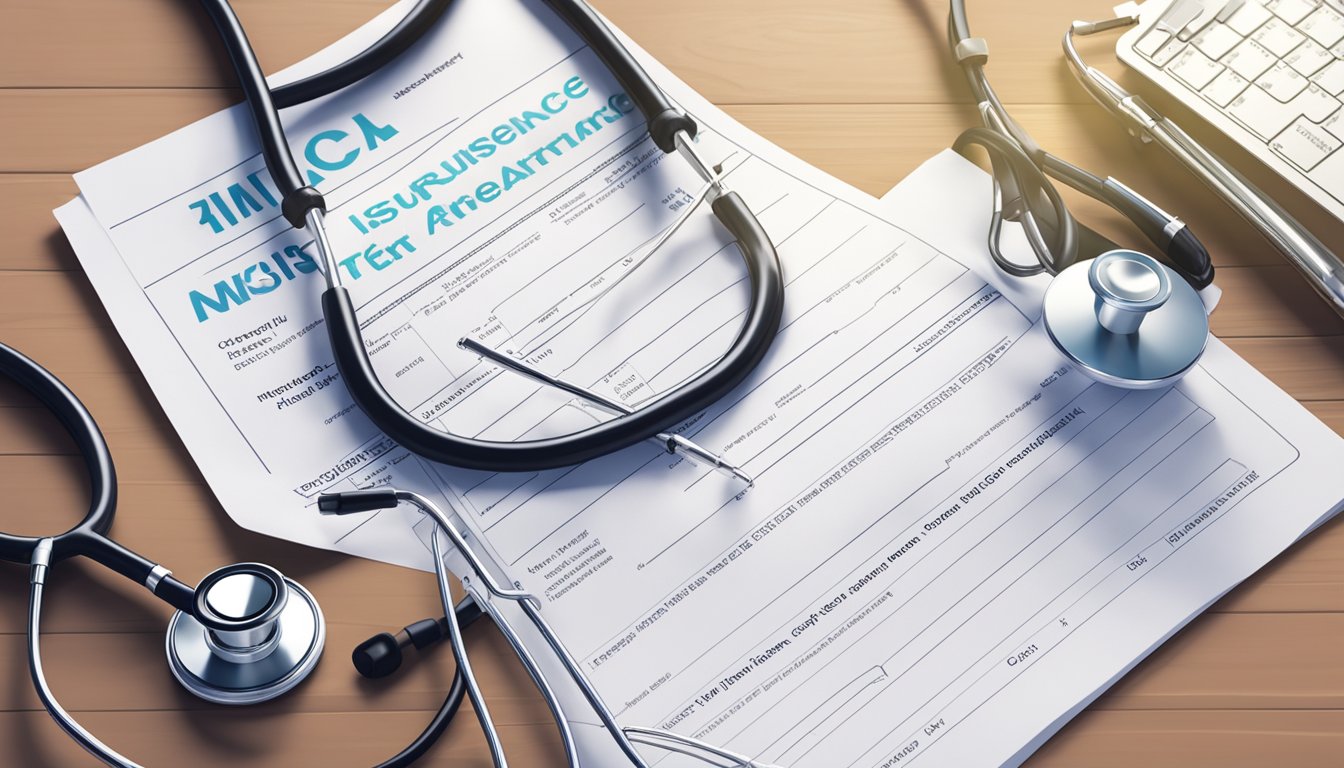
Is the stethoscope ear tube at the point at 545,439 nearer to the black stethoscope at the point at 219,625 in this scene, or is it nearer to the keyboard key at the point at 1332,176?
the black stethoscope at the point at 219,625

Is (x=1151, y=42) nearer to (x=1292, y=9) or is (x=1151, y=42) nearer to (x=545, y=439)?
(x=1292, y=9)

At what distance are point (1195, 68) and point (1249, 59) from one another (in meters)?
0.04

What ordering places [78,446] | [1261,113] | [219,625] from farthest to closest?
[1261,113] → [78,446] → [219,625]

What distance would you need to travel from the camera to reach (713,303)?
710 millimetres

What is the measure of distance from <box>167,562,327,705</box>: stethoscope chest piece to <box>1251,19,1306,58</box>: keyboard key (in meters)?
0.75

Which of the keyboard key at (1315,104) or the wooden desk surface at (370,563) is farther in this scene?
the keyboard key at (1315,104)

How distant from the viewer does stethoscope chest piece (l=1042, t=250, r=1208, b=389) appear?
2.13ft

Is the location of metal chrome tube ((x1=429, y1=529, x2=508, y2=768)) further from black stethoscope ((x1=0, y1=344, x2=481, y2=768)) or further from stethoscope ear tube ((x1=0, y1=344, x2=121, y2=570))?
stethoscope ear tube ((x1=0, y1=344, x2=121, y2=570))

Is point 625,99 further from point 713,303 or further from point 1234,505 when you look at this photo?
point 1234,505

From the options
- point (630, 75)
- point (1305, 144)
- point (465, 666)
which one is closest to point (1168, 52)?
point (1305, 144)

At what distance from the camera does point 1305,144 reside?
0.73 meters

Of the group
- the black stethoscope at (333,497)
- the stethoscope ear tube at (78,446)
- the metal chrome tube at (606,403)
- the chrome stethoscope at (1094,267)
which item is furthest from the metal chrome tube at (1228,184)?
the stethoscope ear tube at (78,446)

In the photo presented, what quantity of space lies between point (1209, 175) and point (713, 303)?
36cm

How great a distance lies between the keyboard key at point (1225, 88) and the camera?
0.75 meters
